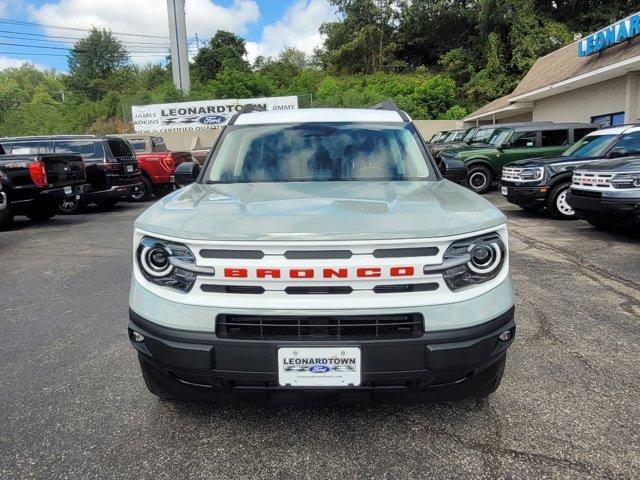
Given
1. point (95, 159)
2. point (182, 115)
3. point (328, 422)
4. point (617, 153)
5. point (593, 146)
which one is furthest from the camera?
point (182, 115)

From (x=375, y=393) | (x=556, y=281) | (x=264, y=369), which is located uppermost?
(x=264, y=369)

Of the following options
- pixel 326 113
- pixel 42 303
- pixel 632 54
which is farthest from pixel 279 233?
pixel 632 54

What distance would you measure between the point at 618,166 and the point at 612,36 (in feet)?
36.8

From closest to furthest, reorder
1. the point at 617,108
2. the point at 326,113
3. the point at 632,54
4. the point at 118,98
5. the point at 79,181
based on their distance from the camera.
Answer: the point at 326,113 → the point at 79,181 → the point at 632,54 → the point at 617,108 → the point at 118,98

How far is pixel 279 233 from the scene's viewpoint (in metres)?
2.11

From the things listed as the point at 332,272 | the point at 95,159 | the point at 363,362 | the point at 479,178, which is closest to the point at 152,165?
the point at 95,159

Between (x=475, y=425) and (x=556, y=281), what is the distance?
3.33 meters

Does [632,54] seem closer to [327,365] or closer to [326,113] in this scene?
[326,113]

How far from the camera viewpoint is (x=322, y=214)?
2.29 m

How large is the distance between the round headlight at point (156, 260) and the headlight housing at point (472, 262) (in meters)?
1.18

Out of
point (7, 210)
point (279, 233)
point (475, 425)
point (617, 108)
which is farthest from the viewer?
point (617, 108)

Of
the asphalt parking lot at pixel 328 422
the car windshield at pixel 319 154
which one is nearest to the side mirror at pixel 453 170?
the car windshield at pixel 319 154

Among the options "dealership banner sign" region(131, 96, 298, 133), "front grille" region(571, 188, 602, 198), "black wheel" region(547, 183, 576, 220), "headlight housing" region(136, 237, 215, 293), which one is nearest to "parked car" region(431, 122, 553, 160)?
"black wheel" region(547, 183, 576, 220)

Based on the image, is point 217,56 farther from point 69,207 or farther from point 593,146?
point 593,146
